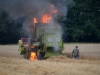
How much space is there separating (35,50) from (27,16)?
19.4 feet

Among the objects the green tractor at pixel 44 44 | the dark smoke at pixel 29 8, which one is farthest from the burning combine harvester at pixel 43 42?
the dark smoke at pixel 29 8

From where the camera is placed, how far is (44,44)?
28109 millimetres

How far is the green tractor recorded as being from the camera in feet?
91.2

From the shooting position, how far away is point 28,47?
1145 inches

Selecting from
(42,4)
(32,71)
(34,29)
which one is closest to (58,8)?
(42,4)

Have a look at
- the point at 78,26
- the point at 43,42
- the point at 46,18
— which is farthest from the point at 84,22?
the point at 43,42

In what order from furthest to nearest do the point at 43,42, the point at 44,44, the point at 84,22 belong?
1. the point at 84,22
2. the point at 43,42
3. the point at 44,44

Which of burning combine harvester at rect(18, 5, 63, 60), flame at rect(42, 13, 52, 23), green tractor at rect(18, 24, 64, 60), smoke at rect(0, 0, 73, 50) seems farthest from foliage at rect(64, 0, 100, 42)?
green tractor at rect(18, 24, 64, 60)

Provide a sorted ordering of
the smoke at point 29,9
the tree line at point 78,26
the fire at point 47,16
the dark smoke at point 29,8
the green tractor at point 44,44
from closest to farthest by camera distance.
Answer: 1. the green tractor at point 44,44
2. the fire at point 47,16
3. the smoke at point 29,9
4. the dark smoke at point 29,8
5. the tree line at point 78,26

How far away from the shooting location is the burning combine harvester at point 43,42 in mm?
27828

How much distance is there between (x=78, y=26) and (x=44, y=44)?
103 feet

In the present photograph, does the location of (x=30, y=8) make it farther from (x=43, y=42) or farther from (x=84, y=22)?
(x=84, y=22)

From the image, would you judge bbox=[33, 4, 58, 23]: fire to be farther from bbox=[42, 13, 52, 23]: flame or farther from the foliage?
the foliage

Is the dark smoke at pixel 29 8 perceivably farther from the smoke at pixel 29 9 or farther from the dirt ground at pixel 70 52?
the dirt ground at pixel 70 52
